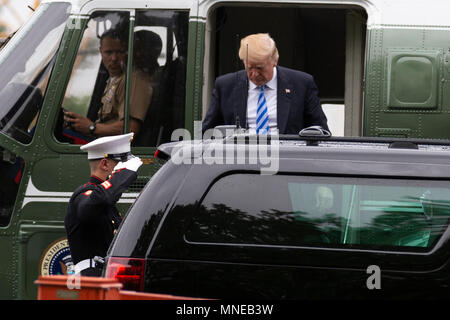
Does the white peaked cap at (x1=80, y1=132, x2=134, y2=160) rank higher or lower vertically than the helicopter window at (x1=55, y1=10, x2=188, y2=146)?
lower

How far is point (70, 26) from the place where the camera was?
7.53 metres

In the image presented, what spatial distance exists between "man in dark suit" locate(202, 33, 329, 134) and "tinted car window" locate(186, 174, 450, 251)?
2.57m

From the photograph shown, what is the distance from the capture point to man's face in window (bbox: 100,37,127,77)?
7.54 metres

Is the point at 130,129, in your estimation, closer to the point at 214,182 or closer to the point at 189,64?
the point at 189,64

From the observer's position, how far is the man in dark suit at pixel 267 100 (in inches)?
266

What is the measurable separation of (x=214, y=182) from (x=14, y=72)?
3.76 m

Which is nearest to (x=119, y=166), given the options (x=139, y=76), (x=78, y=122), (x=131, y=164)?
(x=131, y=164)

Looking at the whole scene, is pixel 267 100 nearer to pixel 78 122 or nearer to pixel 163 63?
pixel 163 63

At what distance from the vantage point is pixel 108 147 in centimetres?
610

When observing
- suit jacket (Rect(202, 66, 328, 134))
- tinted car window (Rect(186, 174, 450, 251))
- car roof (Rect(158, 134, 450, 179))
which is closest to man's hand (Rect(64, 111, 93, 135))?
suit jacket (Rect(202, 66, 328, 134))

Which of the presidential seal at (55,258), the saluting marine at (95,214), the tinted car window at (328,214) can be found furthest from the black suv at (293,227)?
the presidential seal at (55,258)

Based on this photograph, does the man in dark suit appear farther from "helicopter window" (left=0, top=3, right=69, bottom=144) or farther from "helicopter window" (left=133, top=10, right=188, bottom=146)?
"helicopter window" (left=0, top=3, right=69, bottom=144)

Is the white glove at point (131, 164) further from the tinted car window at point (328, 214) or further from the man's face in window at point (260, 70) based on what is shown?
the tinted car window at point (328, 214)

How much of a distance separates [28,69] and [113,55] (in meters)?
0.68
